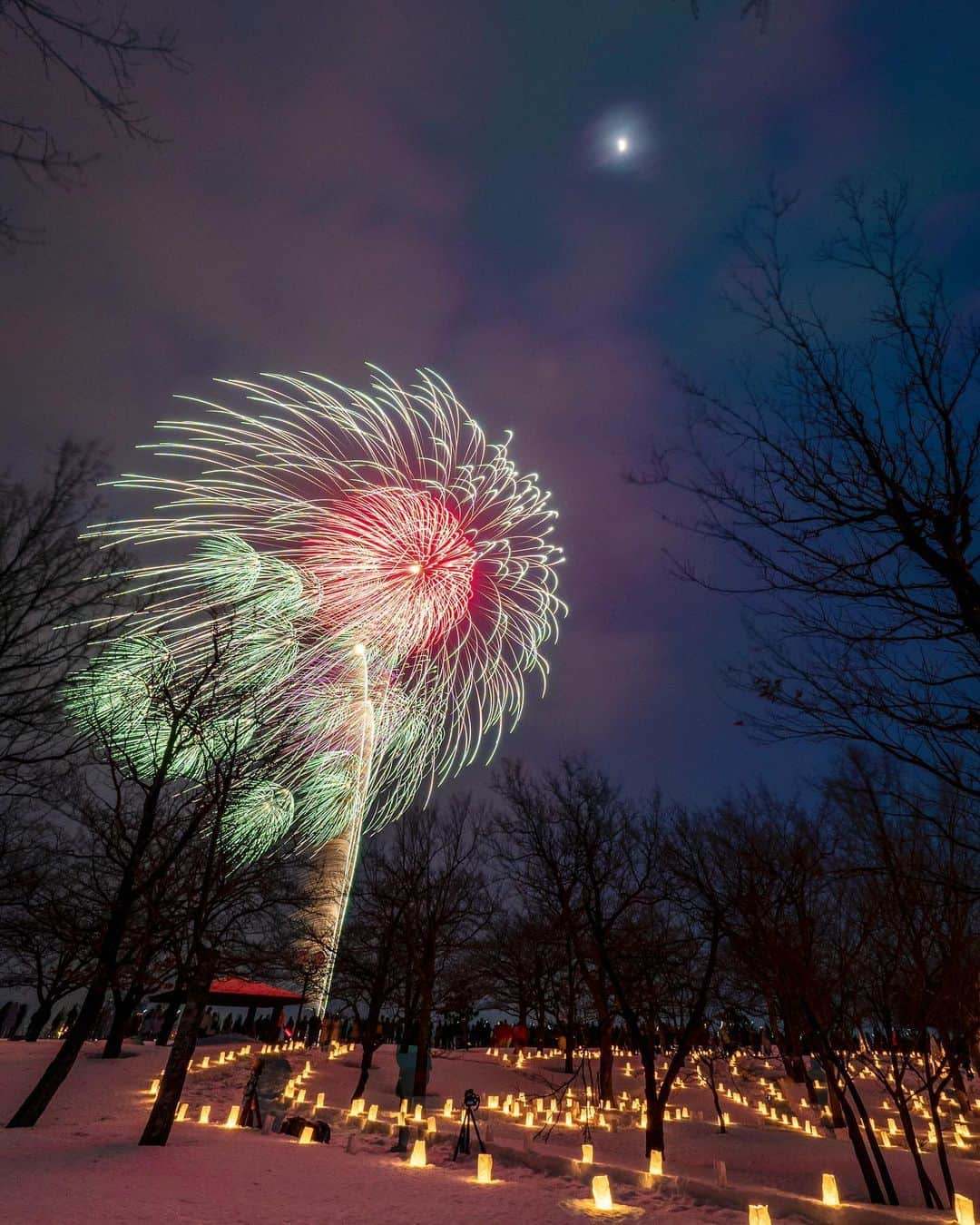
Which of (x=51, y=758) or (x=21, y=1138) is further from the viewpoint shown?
(x=21, y=1138)

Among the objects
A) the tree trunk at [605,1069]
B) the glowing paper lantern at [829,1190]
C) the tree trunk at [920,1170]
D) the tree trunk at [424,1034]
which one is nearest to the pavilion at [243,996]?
the tree trunk at [424,1034]

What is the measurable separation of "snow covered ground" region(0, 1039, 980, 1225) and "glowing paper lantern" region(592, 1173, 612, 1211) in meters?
0.38

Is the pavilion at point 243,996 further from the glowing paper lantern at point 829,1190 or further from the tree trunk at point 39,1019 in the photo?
the glowing paper lantern at point 829,1190

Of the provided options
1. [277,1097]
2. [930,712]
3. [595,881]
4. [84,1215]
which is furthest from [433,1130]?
[930,712]

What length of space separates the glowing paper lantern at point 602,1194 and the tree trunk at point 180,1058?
19.4ft

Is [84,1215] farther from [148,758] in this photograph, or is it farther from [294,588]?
[294,588]

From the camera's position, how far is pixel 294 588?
18094 mm

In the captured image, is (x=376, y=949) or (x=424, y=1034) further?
(x=376, y=949)

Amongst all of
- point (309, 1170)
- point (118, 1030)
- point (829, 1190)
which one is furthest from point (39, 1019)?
point (829, 1190)

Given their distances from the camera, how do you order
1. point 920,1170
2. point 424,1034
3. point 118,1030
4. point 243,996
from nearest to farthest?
point 920,1170 < point 424,1034 < point 118,1030 < point 243,996

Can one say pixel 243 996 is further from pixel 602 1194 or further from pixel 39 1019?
pixel 602 1194

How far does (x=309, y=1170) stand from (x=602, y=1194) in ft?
13.2

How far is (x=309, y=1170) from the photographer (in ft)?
31.9

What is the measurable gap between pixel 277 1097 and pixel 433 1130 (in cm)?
562
